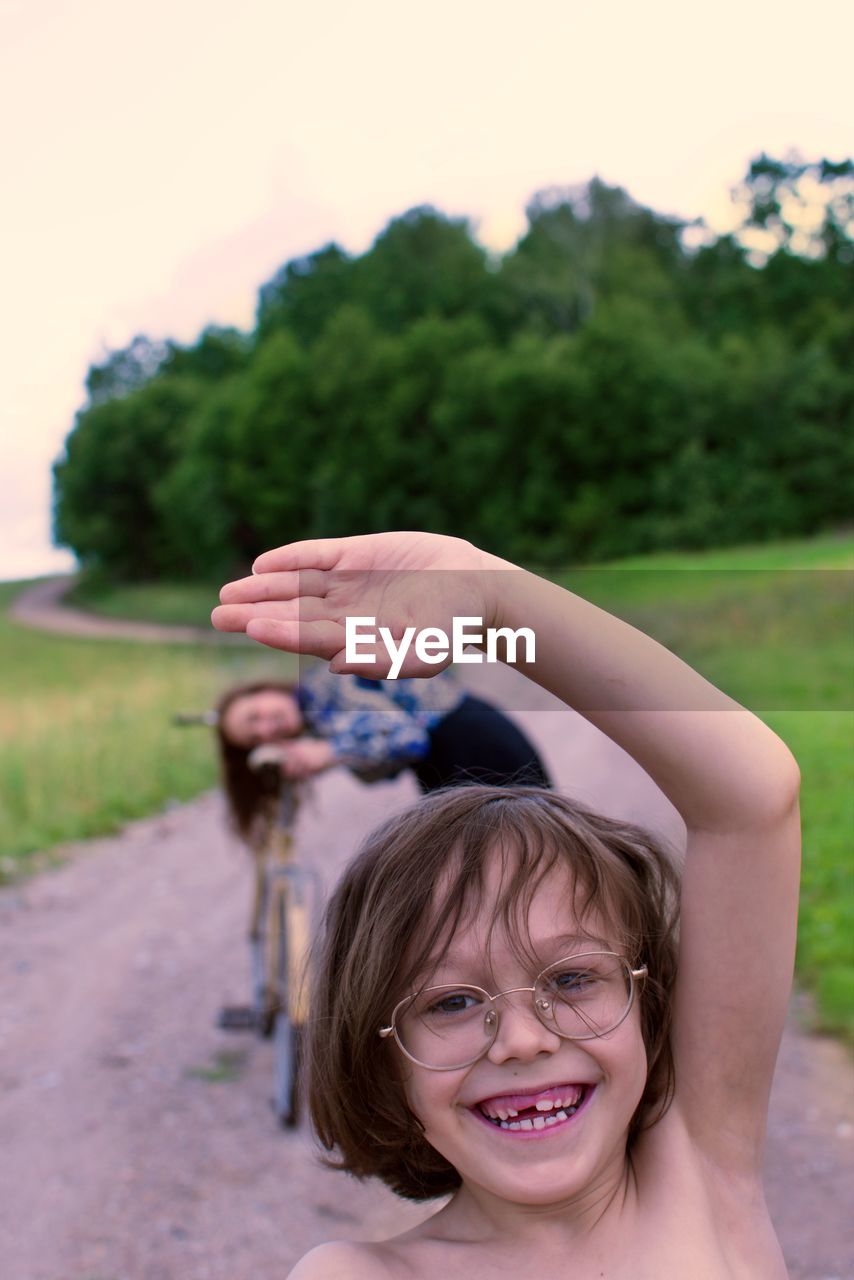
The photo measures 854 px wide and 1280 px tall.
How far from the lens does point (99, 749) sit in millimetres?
11539

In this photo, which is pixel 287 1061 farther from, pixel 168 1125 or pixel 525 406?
pixel 525 406

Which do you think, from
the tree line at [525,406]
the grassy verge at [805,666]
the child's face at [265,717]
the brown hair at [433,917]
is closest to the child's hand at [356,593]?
the brown hair at [433,917]

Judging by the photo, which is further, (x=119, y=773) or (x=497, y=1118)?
(x=119, y=773)

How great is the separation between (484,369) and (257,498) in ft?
37.4

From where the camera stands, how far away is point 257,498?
52.7 metres

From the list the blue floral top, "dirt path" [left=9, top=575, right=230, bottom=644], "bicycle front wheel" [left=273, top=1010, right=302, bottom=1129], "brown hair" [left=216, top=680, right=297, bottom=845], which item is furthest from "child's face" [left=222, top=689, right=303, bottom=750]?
"dirt path" [left=9, top=575, right=230, bottom=644]

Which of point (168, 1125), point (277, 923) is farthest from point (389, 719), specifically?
point (168, 1125)

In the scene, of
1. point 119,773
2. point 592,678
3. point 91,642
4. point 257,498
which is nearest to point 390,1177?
point 592,678

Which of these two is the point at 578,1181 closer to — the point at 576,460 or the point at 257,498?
the point at 576,460

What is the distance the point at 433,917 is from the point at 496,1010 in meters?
0.13

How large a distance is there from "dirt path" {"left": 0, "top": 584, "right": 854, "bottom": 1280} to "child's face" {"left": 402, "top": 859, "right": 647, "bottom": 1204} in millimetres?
452

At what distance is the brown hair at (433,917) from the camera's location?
4.79 feet

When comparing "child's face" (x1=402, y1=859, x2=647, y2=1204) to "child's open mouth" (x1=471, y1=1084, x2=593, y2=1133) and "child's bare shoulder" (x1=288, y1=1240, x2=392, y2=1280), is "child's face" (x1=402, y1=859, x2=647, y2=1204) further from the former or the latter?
"child's bare shoulder" (x1=288, y1=1240, x2=392, y2=1280)

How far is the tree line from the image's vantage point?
143 feet
